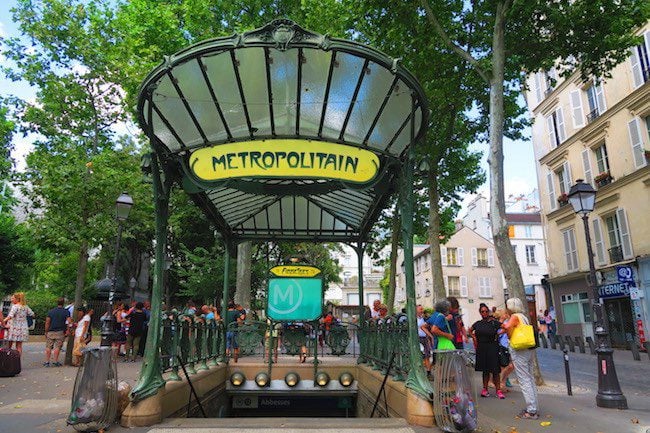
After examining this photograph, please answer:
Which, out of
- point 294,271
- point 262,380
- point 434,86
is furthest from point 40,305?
point 434,86

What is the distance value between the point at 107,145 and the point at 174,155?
14399 mm

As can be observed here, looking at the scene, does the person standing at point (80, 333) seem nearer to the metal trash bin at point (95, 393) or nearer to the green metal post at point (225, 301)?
the green metal post at point (225, 301)

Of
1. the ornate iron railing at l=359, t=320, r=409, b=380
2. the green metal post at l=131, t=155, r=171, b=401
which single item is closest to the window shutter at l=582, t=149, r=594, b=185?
the ornate iron railing at l=359, t=320, r=409, b=380

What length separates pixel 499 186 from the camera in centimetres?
1034

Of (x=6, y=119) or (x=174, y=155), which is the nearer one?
(x=174, y=155)

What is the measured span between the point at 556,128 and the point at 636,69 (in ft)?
24.1

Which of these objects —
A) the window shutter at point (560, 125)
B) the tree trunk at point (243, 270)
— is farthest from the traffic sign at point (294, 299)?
the window shutter at point (560, 125)

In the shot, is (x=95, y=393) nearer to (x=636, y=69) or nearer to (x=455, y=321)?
(x=455, y=321)

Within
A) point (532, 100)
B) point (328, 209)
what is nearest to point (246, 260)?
point (328, 209)

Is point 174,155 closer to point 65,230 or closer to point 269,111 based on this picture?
point 269,111

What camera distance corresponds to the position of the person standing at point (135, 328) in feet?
46.8

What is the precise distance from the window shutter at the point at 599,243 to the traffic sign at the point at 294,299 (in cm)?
1832

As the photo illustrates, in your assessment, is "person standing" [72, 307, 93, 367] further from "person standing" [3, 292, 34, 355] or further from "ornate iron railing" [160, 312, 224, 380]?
"ornate iron railing" [160, 312, 224, 380]

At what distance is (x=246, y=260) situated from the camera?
20.0 meters
